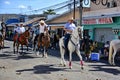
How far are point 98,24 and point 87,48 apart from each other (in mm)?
12884

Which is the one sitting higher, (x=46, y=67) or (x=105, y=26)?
(x=105, y=26)

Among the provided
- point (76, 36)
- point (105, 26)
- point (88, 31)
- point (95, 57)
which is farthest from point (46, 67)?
point (88, 31)

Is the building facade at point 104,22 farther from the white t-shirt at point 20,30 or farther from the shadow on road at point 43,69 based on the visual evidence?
the shadow on road at point 43,69

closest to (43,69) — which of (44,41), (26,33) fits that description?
(44,41)

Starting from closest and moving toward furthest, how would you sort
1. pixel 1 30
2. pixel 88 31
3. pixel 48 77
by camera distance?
1. pixel 48 77
2. pixel 1 30
3. pixel 88 31

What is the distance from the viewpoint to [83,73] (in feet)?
45.6

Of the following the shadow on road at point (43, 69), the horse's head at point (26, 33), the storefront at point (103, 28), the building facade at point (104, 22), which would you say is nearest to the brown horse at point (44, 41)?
the horse's head at point (26, 33)

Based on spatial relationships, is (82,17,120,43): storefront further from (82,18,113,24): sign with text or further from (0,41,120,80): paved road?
(0,41,120,80): paved road

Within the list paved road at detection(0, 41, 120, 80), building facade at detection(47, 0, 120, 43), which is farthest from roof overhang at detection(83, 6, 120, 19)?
paved road at detection(0, 41, 120, 80)

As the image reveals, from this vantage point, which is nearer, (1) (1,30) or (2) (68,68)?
(2) (68,68)

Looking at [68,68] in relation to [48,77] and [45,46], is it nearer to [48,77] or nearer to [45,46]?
[48,77]

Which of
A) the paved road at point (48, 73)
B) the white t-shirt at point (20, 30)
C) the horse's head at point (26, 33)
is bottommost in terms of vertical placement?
the paved road at point (48, 73)

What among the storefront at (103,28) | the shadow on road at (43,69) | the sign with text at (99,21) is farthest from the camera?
the sign with text at (99,21)

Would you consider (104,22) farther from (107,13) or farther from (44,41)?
(44,41)
